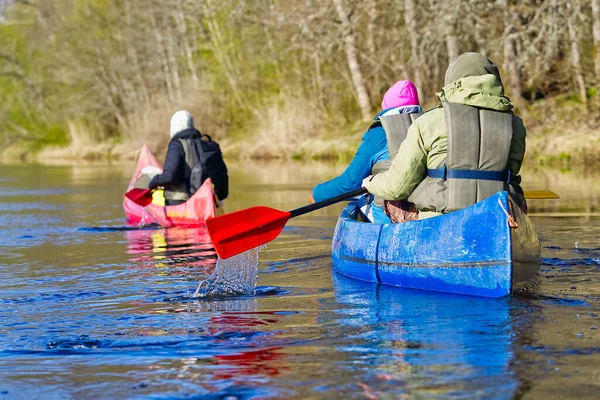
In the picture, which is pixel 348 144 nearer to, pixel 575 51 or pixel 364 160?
pixel 575 51

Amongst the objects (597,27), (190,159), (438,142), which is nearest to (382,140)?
(438,142)

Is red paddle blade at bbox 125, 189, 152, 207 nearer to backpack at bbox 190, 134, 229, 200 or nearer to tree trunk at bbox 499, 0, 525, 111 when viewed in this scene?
backpack at bbox 190, 134, 229, 200

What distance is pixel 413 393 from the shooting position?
161 inches

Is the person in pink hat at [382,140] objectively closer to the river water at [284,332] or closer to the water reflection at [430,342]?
the river water at [284,332]

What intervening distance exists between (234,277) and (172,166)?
15.2 ft

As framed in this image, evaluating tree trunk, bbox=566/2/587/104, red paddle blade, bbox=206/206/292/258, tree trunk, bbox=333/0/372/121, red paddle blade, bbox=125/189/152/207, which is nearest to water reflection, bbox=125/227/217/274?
red paddle blade, bbox=125/189/152/207

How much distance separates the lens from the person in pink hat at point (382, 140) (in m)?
7.12

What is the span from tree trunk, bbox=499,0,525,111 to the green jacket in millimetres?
12046

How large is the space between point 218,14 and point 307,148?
39.9ft

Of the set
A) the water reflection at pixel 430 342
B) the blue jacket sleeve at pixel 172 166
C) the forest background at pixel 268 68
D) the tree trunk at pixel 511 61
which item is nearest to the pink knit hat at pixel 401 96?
the water reflection at pixel 430 342

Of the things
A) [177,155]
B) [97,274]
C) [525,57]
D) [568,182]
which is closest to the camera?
[97,274]

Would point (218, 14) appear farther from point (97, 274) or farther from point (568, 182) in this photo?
point (97, 274)

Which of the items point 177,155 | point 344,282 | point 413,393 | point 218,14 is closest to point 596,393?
point 413,393

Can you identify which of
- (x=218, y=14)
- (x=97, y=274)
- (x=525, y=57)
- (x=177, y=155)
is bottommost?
(x=97, y=274)
